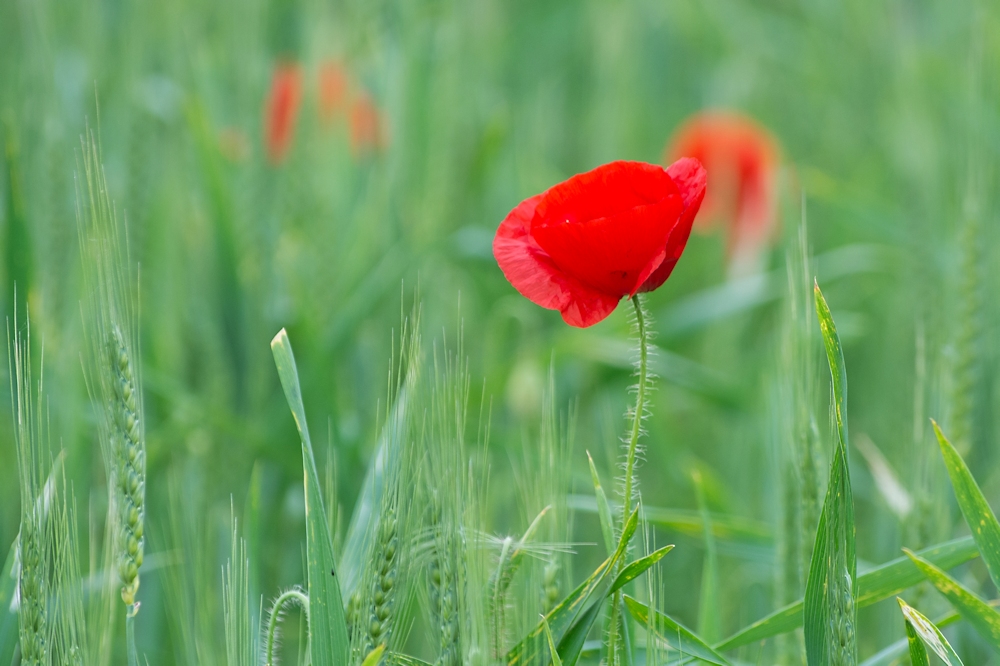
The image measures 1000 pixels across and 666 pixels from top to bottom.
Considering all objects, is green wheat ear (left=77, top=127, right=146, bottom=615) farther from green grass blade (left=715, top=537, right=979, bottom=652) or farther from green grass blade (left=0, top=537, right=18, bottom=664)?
green grass blade (left=715, top=537, right=979, bottom=652)

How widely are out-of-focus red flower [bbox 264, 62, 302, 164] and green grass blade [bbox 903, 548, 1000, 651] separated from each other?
25.6 inches

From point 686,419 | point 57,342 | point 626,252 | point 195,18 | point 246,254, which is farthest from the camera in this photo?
point 686,419

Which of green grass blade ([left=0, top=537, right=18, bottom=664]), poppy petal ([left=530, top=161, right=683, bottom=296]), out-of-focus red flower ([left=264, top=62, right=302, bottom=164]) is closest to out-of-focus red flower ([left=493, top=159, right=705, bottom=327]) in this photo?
poppy petal ([left=530, top=161, right=683, bottom=296])

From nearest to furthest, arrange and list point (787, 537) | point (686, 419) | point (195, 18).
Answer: point (787, 537) < point (195, 18) < point (686, 419)

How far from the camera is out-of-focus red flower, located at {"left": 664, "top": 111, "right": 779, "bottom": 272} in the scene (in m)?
1.08

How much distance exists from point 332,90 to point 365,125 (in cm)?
13

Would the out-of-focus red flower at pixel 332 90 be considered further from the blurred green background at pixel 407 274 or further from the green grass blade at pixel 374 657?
the green grass blade at pixel 374 657

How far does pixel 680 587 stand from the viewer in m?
0.87

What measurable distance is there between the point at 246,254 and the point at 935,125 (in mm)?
864

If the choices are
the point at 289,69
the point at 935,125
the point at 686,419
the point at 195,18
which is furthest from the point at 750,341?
the point at 195,18

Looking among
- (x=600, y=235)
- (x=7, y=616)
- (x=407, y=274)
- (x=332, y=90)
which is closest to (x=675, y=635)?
(x=600, y=235)

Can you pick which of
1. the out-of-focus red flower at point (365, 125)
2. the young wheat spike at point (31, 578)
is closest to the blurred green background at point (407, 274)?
the out-of-focus red flower at point (365, 125)

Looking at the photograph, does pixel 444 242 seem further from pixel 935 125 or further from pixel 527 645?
pixel 935 125

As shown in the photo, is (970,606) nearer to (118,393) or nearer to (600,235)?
(600,235)
